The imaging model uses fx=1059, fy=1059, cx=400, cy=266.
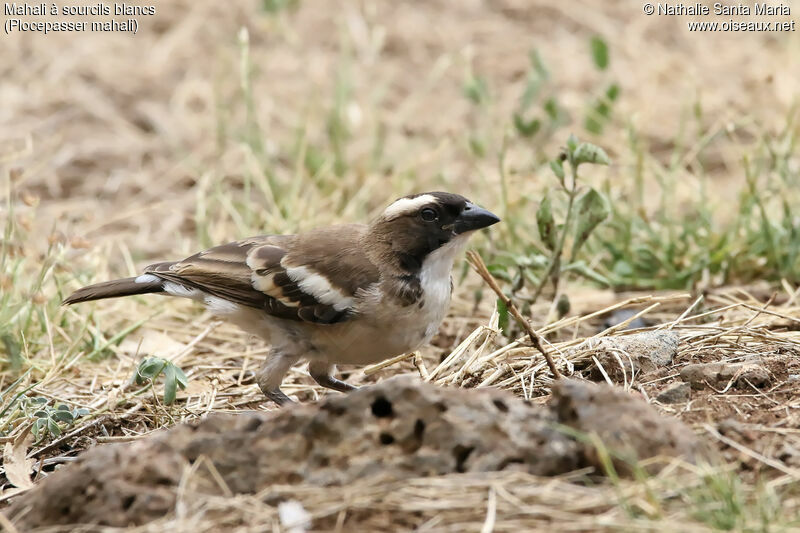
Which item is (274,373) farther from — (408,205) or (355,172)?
(355,172)

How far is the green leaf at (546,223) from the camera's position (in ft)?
17.3

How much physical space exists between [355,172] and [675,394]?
436 cm

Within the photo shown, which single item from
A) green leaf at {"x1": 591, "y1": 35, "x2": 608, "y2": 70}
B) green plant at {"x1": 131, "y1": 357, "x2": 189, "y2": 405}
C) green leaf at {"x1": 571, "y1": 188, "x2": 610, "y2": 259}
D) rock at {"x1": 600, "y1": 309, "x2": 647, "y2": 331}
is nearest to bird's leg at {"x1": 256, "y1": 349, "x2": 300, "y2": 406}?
green plant at {"x1": 131, "y1": 357, "x2": 189, "y2": 405}

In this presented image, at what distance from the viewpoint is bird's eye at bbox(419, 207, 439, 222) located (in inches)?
195

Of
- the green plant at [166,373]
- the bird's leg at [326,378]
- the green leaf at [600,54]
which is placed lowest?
the bird's leg at [326,378]

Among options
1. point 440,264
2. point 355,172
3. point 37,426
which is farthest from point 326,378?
point 355,172

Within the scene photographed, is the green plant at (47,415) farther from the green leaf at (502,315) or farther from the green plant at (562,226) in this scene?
the green plant at (562,226)

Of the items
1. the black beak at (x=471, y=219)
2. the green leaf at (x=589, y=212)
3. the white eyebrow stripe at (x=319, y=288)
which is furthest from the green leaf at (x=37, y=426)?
the green leaf at (x=589, y=212)

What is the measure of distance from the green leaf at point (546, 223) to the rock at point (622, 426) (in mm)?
2052

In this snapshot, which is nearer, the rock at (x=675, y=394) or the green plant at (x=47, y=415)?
the rock at (x=675, y=394)

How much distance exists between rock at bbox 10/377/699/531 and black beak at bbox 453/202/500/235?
1627mm

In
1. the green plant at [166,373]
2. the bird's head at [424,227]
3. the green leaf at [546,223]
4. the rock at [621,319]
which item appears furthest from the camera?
the rock at [621,319]

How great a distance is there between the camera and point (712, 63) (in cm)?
1005

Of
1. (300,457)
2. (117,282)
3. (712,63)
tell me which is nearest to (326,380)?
(117,282)
